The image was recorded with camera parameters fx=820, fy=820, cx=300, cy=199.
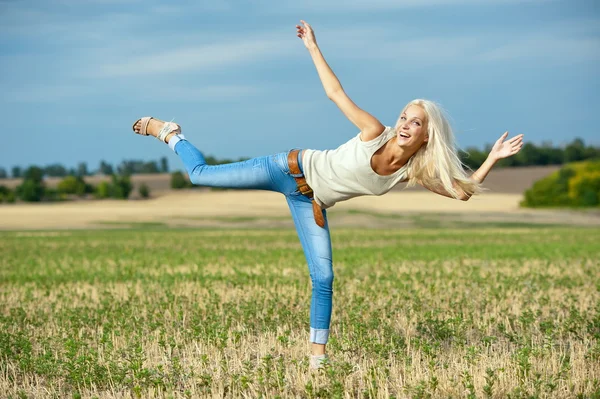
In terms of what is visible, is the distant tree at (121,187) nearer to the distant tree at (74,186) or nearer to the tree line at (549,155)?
the distant tree at (74,186)

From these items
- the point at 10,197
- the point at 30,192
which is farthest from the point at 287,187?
the point at 10,197

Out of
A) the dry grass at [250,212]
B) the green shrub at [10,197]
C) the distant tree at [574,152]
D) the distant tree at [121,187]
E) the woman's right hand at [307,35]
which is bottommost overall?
the dry grass at [250,212]

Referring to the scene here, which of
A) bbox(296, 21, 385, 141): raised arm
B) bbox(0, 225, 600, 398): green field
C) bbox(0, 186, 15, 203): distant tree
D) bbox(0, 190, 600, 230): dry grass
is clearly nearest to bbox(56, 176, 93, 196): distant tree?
bbox(0, 186, 15, 203): distant tree

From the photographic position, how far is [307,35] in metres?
7.73

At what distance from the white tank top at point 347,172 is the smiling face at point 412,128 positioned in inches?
4.9

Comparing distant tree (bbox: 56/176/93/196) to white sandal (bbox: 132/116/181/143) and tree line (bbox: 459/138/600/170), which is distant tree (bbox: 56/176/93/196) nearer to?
tree line (bbox: 459/138/600/170)

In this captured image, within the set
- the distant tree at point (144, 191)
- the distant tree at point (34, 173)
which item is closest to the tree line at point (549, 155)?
the distant tree at point (144, 191)

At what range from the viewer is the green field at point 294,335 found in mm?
7691

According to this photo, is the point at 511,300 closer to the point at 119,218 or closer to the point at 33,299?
the point at 33,299

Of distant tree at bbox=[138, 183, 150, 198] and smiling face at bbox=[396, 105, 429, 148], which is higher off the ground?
smiling face at bbox=[396, 105, 429, 148]

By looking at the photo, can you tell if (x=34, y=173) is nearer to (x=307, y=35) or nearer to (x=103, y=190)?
(x=103, y=190)

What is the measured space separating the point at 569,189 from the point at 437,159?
272 ft

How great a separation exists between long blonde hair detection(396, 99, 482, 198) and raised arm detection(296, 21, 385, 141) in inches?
14.3

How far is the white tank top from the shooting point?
745 cm
